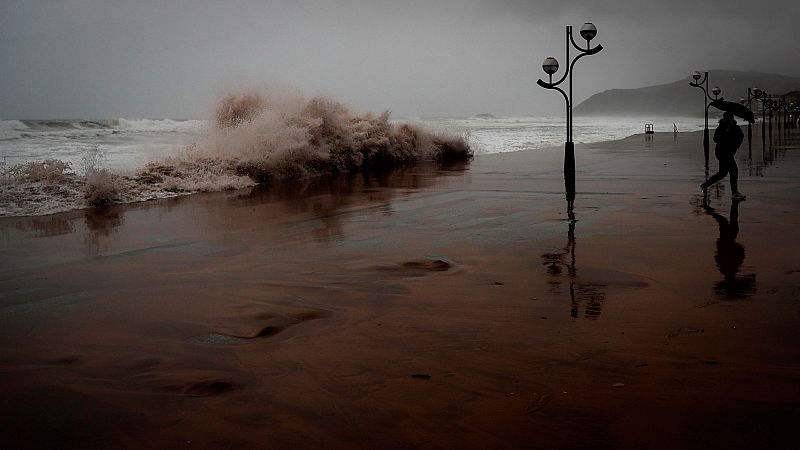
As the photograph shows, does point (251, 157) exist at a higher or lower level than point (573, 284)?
higher

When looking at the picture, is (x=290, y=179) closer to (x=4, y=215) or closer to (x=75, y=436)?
(x=4, y=215)

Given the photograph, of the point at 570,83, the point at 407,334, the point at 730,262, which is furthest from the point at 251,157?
the point at 407,334

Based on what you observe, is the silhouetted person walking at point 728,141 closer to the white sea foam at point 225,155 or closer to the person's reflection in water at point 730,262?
the person's reflection in water at point 730,262

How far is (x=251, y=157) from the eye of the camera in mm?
19375

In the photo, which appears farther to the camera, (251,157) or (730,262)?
(251,157)

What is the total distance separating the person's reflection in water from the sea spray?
11.7 meters

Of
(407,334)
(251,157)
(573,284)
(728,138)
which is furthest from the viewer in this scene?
(251,157)

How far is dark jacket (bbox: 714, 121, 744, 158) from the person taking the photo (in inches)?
491

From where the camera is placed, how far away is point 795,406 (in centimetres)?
352

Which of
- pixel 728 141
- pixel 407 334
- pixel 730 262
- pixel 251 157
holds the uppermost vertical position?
pixel 251 157

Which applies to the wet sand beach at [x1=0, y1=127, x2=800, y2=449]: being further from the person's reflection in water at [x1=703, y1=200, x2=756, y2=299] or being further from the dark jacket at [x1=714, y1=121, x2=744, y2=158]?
the dark jacket at [x1=714, y1=121, x2=744, y2=158]

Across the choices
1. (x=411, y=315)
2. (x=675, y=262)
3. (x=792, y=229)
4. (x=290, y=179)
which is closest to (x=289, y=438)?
(x=411, y=315)

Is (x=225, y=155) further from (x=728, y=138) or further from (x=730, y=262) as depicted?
(x=730, y=262)

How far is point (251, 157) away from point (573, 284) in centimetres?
1470
